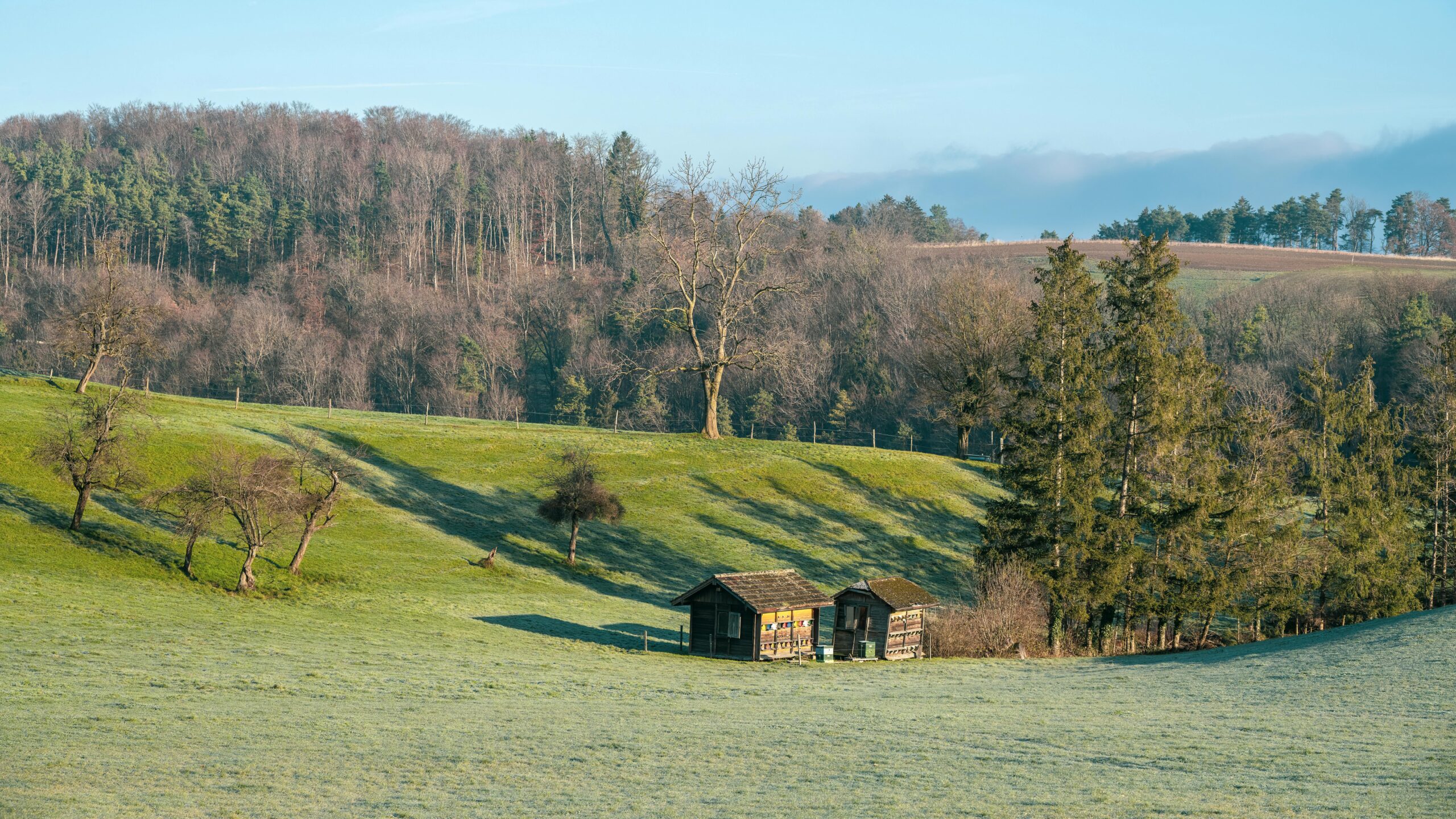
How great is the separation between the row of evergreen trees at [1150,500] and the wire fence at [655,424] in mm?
48404

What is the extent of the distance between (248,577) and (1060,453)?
121ft

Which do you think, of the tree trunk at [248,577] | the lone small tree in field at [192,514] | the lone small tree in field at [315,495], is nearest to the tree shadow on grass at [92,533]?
the lone small tree in field at [192,514]

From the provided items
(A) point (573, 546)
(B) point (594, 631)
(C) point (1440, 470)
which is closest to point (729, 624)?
(B) point (594, 631)

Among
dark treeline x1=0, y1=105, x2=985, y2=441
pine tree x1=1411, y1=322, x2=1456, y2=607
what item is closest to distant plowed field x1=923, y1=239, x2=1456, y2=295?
dark treeline x1=0, y1=105, x2=985, y2=441

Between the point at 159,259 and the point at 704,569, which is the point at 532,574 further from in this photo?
the point at 159,259

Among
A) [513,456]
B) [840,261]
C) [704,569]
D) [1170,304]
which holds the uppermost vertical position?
[840,261]

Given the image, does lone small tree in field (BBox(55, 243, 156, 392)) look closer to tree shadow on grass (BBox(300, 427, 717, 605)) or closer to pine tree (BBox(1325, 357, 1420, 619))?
tree shadow on grass (BBox(300, 427, 717, 605))

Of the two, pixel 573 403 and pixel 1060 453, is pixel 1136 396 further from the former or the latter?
pixel 573 403

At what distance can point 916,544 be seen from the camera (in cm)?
7181

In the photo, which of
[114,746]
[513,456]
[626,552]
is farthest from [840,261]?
[114,746]

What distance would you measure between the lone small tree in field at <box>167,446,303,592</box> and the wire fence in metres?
60.3

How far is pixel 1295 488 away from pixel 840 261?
9728 centimetres

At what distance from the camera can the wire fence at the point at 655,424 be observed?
119125 mm

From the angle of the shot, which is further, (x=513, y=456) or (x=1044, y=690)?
(x=513, y=456)
